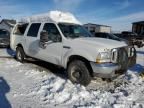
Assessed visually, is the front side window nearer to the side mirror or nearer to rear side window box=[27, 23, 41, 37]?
the side mirror

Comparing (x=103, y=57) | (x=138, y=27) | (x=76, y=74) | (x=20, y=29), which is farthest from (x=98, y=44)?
(x=138, y=27)

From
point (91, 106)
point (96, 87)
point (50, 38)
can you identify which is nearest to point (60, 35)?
point (50, 38)

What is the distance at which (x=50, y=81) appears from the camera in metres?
7.16

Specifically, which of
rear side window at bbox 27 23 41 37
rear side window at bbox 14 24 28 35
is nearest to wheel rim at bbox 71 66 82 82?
rear side window at bbox 27 23 41 37

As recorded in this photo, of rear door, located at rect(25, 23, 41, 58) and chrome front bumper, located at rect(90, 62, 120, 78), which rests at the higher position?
rear door, located at rect(25, 23, 41, 58)

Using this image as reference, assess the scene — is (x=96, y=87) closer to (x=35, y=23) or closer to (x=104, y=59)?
(x=104, y=59)

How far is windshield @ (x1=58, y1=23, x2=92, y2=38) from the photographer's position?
7516 millimetres

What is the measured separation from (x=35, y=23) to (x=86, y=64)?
3.42m

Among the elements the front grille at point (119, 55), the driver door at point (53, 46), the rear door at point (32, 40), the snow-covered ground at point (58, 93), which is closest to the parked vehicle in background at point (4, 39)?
the rear door at point (32, 40)

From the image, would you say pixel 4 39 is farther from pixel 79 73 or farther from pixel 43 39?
pixel 79 73

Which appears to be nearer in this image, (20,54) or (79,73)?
(79,73)

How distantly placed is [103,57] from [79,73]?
0.99 m

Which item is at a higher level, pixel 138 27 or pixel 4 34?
pixel 138 27

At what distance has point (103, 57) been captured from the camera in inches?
249
